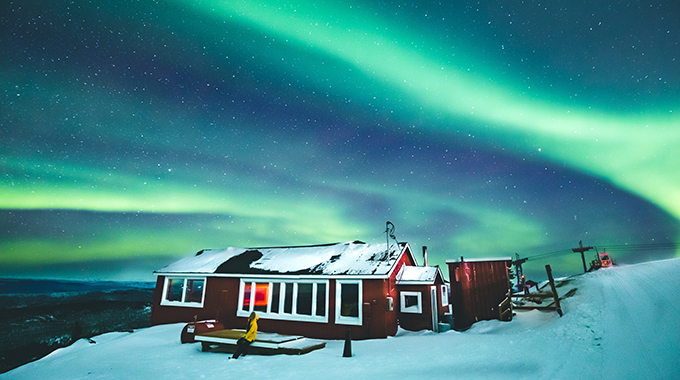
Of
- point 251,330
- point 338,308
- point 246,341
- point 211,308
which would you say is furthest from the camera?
point 211,308

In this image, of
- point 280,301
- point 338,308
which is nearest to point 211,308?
point 280,301

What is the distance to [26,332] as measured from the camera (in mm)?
36094

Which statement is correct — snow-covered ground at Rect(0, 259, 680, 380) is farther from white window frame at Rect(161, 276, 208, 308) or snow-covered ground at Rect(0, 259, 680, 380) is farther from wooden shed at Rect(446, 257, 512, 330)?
white window frame at Rect(161, 276, 208, 308)

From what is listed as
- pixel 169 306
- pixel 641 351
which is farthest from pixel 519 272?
pixel 169 306

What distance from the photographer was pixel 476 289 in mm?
19094

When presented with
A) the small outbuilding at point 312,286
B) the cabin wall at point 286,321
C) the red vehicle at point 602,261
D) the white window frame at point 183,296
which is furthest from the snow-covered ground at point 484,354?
the red vehicle at point 602,261

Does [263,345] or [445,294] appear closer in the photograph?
[263,345]

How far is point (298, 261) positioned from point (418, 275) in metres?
7.91

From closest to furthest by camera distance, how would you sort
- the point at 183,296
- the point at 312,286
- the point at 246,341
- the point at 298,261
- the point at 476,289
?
the point at 246,341 < the point at 476,289 < the point at 312,286 < the point at 298,261 < the point at 183,296

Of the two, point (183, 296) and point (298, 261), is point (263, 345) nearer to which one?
point (298, 261)

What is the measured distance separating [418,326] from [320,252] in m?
7.95

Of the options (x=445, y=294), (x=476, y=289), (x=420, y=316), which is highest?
(x=476, y=289)

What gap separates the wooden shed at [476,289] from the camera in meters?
18.9

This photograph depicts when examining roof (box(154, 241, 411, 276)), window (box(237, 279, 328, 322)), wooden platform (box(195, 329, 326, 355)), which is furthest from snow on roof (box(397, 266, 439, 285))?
wooden platform (box(195, 329, 326, 355))
